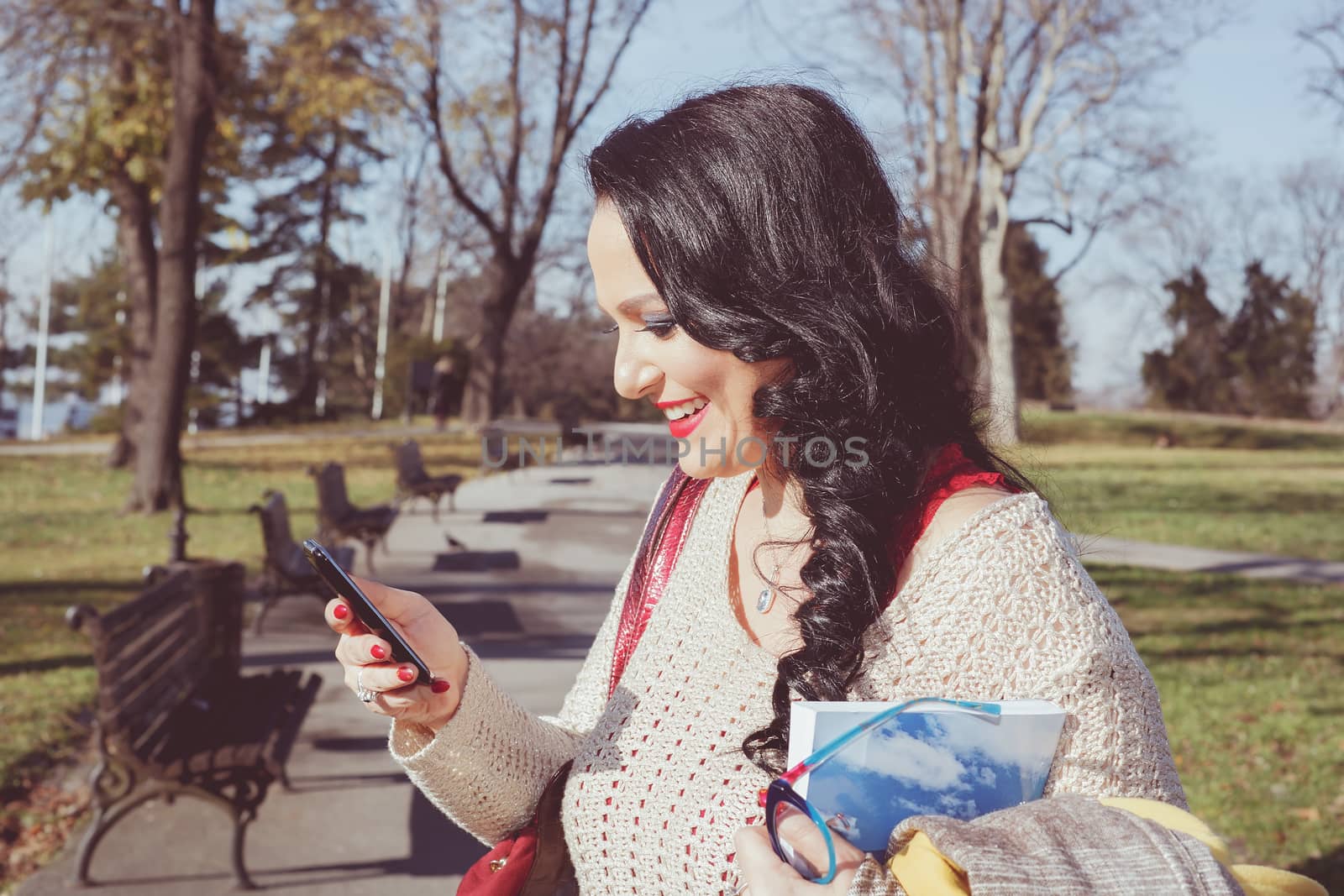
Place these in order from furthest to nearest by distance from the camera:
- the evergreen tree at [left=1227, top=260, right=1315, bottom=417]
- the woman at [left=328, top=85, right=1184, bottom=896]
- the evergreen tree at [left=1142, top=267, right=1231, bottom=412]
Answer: the evergreen tree at [left=1142, top=267, right=1231, bottom=412] → the evergreen tree at [left=1227, top=260, right=1315, bottom=417] → the woman at [left=328, top=85, right=1184, bottom=896]

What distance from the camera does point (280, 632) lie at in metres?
8.02

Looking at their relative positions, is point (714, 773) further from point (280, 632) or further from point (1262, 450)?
point (1262, 450)

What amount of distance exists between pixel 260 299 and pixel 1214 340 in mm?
37248

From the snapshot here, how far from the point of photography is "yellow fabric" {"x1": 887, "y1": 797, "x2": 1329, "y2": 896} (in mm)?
1143

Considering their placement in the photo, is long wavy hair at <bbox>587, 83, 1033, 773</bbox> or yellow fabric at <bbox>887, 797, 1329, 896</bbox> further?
long wavy hair at <bbox>587, 83, 1033, 773</bbox>

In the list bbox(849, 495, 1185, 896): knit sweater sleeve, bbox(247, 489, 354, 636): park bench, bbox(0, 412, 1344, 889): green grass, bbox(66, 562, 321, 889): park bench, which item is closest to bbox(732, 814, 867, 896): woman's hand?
bbox(849, 495, 1185, 896): knit sweater sleeve

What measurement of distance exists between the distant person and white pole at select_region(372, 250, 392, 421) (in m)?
2.73

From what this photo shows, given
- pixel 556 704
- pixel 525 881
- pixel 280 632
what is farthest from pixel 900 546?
pixel 280 632

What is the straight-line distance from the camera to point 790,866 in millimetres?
1264

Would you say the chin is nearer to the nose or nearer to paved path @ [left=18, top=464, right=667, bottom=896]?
the nose

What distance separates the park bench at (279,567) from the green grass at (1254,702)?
5392 mm

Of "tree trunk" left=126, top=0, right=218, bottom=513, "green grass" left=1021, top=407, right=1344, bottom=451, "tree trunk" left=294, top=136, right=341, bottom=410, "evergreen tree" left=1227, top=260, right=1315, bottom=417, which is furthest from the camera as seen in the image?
"tree trunk" left=294, top=136, right=341, bottom=410

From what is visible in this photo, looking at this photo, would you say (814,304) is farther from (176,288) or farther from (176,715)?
(176,288)

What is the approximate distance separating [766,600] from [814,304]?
1.67 ft
